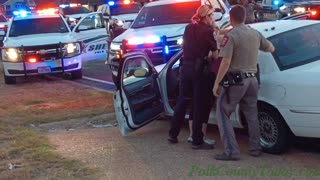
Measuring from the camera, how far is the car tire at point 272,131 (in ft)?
19.6

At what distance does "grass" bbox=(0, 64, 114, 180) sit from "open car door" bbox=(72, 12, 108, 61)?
6.17 ft

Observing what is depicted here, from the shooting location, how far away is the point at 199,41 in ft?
20.4

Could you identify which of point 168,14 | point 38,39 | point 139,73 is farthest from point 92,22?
point 139,73

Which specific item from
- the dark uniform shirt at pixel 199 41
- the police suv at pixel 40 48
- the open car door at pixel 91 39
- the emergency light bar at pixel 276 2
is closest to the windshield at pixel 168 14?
the police suv at pixel 40 48

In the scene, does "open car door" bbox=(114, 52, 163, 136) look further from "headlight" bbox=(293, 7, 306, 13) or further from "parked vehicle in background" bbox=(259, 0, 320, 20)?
"headlight" bbox=(293, 7, 306, 13)

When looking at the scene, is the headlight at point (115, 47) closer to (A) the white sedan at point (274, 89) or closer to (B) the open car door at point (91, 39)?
(B) the open car door at point (91, 39)

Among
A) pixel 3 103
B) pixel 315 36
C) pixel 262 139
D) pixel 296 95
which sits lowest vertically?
pixel 3 103

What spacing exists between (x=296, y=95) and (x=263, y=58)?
67cm

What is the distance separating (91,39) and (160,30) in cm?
490

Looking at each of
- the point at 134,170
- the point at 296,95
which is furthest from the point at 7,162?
the point at 296,95

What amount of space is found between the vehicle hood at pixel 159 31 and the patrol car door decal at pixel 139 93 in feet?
13.1

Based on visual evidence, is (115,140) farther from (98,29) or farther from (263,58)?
(98,29)

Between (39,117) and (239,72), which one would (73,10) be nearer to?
(39,117)

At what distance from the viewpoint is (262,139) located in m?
6.22
